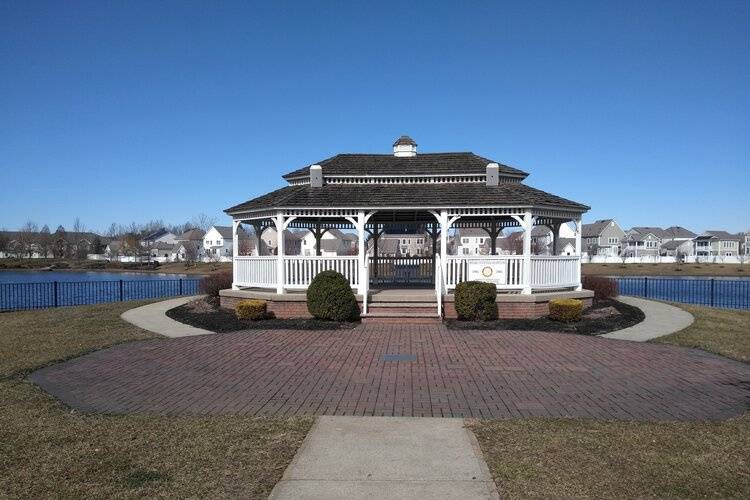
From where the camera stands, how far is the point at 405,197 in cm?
1638

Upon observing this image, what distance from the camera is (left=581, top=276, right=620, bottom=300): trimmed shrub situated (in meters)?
18.8

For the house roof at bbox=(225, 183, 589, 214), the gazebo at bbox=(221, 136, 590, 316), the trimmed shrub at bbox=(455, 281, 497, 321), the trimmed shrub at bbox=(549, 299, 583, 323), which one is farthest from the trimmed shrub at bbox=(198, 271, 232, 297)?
the trimmed shrub at bbox=(549, 299, 583, 323)

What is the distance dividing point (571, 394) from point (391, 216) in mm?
13371

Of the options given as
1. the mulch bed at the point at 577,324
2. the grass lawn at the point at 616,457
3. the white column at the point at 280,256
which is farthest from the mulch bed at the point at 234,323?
the grass lawn at the point at 616,457

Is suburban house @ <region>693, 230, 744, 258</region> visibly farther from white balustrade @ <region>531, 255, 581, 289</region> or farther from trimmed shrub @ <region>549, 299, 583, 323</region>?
trimmed shrub @ <region>549, 299, 583, 323</region>

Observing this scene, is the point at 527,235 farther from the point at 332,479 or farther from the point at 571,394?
the point at 332,479

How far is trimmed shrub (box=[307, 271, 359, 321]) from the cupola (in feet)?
27.9

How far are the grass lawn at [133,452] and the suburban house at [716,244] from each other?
134069 mm

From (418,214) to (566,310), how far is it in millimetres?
7117

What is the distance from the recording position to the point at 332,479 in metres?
4.47

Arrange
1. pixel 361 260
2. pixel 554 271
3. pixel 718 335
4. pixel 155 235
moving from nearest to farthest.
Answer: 1. pixel 718 335
2. pixel 361 260
3. pixel 554 271
4. pixel 155 235

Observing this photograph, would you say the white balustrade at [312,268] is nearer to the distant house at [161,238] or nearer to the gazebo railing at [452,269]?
the gazebo railing at [452,269]

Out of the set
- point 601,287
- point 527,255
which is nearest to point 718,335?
point 527,255

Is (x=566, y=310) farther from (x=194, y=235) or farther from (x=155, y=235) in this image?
(x=155, y=235)
